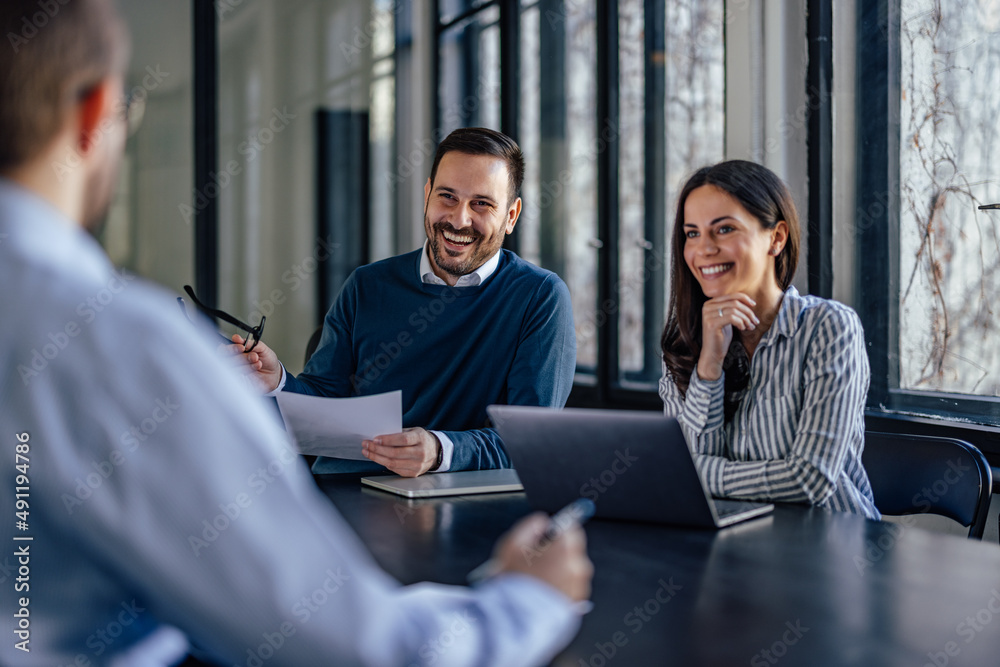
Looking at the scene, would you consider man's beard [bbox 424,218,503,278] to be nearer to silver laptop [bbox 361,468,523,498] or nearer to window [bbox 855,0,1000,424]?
silver laptop [bbox 361,468,523,498]

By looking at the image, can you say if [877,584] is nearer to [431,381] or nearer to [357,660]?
A: [357,660]

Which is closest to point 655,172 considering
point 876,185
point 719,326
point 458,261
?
point 876,185

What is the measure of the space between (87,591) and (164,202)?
4.79m

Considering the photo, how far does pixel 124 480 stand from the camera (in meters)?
0.51

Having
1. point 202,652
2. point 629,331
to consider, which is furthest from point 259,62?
point 202,652

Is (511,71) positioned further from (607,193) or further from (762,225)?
(762,225)

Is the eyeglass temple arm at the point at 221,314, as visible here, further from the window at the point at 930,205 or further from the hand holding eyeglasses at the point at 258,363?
the window at the point at 930,205

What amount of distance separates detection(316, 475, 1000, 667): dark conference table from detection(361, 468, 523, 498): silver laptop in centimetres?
8

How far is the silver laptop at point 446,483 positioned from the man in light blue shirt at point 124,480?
99 cm

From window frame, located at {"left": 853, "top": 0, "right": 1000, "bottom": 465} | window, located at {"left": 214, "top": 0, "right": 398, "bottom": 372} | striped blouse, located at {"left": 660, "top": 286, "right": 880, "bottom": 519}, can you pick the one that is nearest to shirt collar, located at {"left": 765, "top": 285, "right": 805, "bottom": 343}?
striped blouse, located at {"left": 660, "top": 286, "right": 880, "bottom": 519}

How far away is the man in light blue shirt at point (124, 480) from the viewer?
0.51 metres

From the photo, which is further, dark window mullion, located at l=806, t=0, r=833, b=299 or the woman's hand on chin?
dark window mullion, located at l=806, t=0, r=833, b=299

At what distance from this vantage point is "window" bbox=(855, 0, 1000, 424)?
2.27 metres

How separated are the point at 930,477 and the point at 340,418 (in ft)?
3.82
